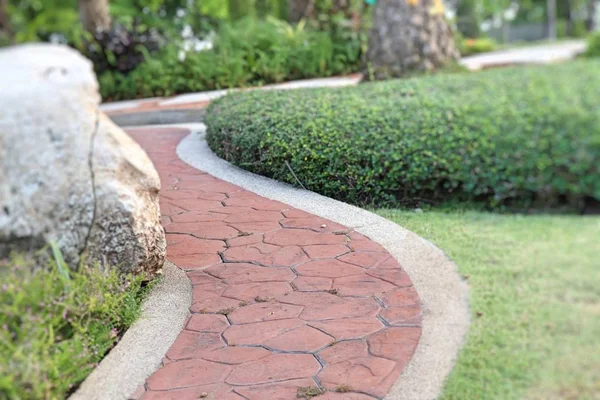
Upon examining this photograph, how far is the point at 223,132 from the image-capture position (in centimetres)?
395

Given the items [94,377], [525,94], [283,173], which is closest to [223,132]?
[283,173]

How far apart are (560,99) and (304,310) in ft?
5.49

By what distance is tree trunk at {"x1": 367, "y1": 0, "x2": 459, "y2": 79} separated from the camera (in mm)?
6305

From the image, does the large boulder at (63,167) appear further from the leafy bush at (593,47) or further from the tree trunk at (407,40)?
the tree trunk at (407,40)

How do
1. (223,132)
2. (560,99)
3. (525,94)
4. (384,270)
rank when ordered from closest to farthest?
(560,99), (525,94), (384,270), (223,132)

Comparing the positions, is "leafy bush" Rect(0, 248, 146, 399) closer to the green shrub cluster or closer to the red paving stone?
the red paving stone

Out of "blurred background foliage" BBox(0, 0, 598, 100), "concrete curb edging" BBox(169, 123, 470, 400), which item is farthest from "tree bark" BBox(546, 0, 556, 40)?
"blurred background foliage" BBox(0, 0, 598, 100)

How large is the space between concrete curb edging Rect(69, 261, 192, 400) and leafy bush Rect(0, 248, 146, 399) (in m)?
0.06

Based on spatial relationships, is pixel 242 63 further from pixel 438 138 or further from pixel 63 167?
pixel 438 138

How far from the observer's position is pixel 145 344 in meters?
3.09

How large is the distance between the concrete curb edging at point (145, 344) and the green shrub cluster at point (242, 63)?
5.36m

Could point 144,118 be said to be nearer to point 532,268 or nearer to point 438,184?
point 438,184

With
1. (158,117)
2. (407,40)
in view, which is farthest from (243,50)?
(407,40)

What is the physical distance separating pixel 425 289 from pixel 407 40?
4.65 metres
